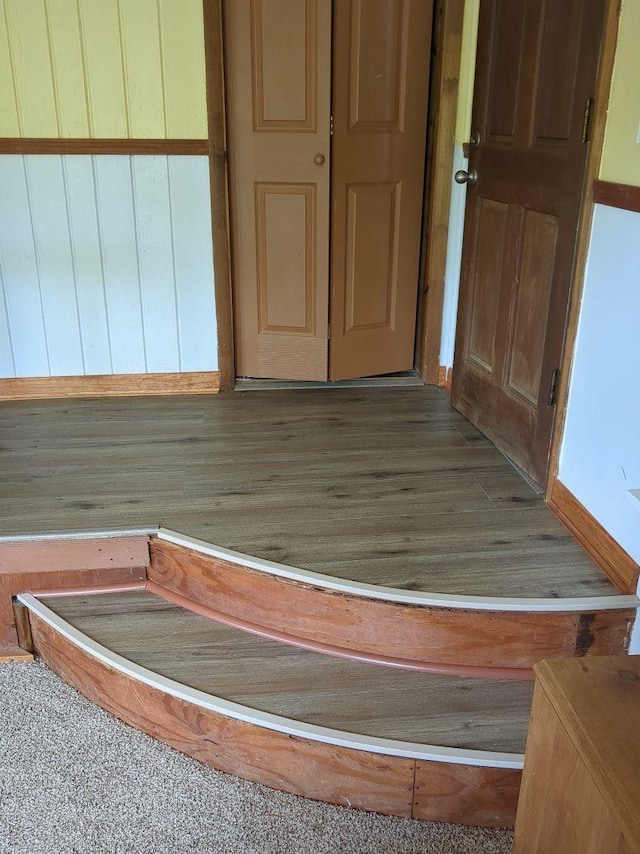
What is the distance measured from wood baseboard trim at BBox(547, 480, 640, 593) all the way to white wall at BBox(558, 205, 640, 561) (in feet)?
0.08

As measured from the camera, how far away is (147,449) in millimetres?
2734

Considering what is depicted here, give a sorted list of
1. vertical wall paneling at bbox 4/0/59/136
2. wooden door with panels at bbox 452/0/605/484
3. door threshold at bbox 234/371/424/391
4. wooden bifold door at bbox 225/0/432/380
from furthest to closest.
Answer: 1. door threshold at bbox 234/371/424/391
2. wooden bifold door at bbox 225/0/432/380
3. vertical wall paneling at bbox 4/0/59/136
4. wooden door with panels at bbox 452/0/605/484

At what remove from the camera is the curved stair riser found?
5.28 feet

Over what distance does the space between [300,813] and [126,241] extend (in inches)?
90.3

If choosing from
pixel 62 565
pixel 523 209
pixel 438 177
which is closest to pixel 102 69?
pixel 438 177

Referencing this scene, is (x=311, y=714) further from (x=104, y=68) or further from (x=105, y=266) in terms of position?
(x=104, y=68)

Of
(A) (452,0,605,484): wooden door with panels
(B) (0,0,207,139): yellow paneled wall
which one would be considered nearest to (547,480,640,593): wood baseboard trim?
(A) (452,0,605,484): wooden door with panels

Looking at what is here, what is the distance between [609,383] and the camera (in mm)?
1970

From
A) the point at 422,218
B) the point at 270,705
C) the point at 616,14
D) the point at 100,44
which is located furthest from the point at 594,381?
the point at 100,44

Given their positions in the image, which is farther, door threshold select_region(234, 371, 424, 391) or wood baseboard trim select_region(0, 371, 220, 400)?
door threshold select_region(234, 371, 424, 391)

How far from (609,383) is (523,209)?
766mm

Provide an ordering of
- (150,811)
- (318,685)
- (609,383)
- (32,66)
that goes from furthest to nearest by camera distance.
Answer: (32,66)
(609,383)
(318,685)
(150,811)

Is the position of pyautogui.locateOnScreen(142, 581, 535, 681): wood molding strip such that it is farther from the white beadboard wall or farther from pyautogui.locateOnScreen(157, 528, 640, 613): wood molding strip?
the white beadboard wall

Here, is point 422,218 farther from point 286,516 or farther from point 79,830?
point 79,830
